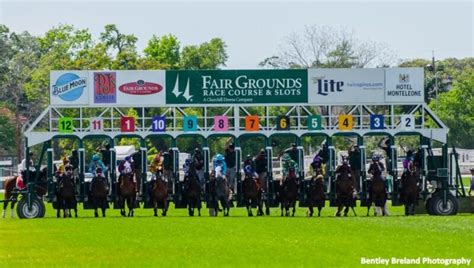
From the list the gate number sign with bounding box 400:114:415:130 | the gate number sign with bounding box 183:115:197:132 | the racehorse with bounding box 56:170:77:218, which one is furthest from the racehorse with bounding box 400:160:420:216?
the racehorse with bounding box 56:170:77:218

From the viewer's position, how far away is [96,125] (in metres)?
50.8

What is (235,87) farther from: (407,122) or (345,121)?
(407,122)

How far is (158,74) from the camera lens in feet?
167

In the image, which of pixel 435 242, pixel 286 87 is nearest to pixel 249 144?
pixel 286 87

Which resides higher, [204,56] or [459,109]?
[204,56]

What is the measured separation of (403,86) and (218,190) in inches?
281

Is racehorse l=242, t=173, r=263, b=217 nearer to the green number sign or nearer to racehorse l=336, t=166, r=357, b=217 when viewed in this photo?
racehorse l=336, t=166, r=357, b=217

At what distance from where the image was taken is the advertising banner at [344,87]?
2021 inches

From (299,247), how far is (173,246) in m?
2.75

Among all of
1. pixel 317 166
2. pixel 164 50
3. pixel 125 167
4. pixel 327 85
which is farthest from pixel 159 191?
pixel 164 50

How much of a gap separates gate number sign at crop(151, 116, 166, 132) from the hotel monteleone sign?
0.60m

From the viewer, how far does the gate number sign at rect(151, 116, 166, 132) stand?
50750 mm

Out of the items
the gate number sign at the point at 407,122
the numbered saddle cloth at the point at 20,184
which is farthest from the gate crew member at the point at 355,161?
the numbered saddle cloth at the point at 20,184

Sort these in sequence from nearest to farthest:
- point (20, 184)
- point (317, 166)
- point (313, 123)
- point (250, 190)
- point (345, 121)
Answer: point (317, 166) → point (250, 190) → point (345, 121) → point (313, 123) → point (20, 184)
